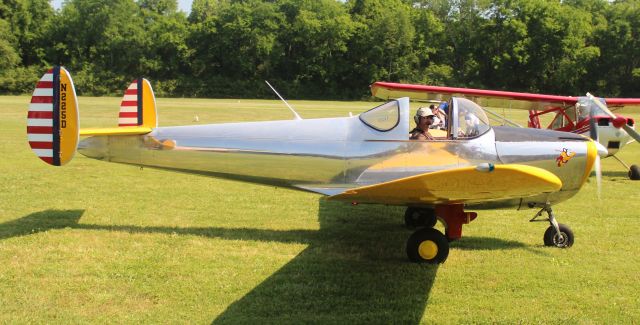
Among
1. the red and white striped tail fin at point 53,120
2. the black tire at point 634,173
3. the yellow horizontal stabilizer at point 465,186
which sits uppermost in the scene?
A: the red and white striped tail fin at point 53,120

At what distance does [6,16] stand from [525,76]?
6197 centimetres

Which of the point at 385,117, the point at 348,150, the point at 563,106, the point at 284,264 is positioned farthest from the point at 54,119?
the point at 563,106

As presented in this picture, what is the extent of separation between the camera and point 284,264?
550cm

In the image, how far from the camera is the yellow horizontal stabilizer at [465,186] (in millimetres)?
3799

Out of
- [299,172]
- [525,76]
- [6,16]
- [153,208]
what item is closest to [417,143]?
[299,172]

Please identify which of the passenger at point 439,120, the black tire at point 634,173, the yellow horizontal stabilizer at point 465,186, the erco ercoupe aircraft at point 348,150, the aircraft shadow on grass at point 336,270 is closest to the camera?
the yellow horizontal stabilizer at point 465,186

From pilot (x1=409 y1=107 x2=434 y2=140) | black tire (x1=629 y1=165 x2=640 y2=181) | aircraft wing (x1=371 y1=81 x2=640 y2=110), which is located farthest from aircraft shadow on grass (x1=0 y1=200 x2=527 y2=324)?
black tire (x1=629 y1=165 x2=640 y2=181)

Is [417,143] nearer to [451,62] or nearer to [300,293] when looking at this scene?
[300,293]

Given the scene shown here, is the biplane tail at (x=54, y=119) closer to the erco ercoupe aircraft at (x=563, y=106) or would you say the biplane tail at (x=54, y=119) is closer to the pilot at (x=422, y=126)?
the pilot at (x=422, y=126)

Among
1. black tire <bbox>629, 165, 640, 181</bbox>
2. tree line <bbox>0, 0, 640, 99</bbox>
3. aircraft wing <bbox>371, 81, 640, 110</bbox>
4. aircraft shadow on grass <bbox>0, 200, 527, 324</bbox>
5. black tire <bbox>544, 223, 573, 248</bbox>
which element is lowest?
aircraft shadow on grass <bbox>0, 200, 527, 324</bbox>

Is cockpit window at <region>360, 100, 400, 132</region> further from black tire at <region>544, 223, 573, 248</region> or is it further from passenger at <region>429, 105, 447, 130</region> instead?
black tire at <region>544, 223, 573, 248</region>

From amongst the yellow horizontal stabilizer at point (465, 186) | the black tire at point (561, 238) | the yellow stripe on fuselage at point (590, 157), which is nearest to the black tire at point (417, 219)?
the black tire at point (561, 238)

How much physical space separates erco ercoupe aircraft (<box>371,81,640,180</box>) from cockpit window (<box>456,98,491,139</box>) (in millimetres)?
5563

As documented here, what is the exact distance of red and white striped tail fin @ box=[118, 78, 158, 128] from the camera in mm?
6980
